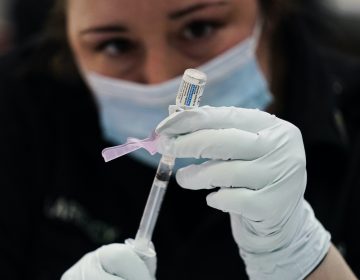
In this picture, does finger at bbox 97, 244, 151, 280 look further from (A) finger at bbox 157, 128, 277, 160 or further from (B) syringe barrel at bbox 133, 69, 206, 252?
(A) finger at bbox 157, 128, 277, 160

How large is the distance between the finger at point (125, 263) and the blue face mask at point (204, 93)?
334 millimetres

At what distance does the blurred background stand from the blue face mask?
46 cm

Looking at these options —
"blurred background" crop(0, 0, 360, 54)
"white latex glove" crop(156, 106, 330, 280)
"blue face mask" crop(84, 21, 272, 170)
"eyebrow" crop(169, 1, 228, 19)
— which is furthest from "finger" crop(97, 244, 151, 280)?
"blurred background" crop(0, 0, 360, 54)

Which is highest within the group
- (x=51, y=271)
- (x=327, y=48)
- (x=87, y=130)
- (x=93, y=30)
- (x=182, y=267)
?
(x=93, y=30)

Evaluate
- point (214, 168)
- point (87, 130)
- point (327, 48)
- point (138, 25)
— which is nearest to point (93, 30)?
point (138, 25)

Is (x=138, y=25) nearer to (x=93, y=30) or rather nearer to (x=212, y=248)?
(x=93, y=30)

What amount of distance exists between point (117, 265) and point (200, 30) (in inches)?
19.4

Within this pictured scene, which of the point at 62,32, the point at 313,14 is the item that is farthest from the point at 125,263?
the point at 313,14

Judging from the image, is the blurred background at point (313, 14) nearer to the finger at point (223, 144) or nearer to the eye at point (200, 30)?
the eye at point (200, 30)

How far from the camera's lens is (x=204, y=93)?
1.16 meters

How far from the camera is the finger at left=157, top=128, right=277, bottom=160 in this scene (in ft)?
2.48

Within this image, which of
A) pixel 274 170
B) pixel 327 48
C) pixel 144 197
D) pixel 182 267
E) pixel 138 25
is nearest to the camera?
pixel 274 170

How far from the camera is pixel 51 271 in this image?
1288mm

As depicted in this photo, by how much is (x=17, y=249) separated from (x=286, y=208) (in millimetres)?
764
